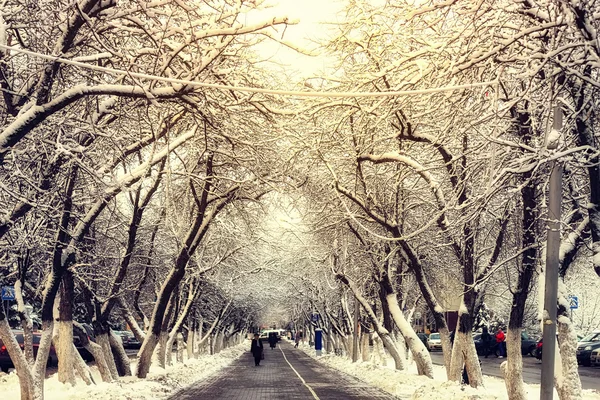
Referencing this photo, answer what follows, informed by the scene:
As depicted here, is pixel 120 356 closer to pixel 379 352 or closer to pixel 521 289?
pixel 521 289

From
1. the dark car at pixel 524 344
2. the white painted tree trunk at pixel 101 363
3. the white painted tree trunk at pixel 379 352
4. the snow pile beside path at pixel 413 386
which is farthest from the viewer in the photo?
the dark car at pixel 524 344

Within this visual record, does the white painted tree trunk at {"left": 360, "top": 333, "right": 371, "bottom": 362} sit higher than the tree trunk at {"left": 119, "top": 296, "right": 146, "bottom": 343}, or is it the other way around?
the tree trunk at {"left": 119, "top": 296, "right": 146, "bottom": 343}

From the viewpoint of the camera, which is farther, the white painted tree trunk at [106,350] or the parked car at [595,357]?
the parked car at [595,357]

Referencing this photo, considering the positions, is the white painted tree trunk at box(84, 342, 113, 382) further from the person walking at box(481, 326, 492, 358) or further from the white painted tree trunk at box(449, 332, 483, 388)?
the person walking at box(481, 326, 492, 358)

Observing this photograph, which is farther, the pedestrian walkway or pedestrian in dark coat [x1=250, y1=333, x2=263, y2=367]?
pedestrian in dark coat [x1=250, y1=333, x2=263, y2=367]

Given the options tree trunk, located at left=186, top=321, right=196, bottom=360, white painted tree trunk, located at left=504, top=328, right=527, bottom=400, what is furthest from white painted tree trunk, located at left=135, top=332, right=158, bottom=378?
tree trunk, located at left=186, top=321, right=196, bottom=360

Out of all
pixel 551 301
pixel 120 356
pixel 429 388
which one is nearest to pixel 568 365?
pixel 551 301

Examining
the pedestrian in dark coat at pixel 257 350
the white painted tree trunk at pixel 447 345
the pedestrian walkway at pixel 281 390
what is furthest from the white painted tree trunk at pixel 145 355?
the pedestrian in dark coat at pixel 257 350

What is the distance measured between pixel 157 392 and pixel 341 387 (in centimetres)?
732

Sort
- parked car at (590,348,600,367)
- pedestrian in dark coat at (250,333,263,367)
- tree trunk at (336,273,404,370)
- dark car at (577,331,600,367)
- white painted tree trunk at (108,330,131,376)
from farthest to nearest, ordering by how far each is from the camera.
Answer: pedestrian in dark coat at (250,333,263,367) → dark car at (577,331,600,367) → parked car at (590,348,600,367) → tree trunk at (336,273,404,370) → white painted tree trunk at (108,330,131,376)

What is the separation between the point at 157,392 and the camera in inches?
832

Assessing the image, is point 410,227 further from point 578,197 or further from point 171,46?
point 171,46

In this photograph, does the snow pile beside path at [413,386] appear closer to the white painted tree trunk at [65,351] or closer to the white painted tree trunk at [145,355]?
the white painted tree trunk at [145,355]

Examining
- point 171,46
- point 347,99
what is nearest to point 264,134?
point 347,99
